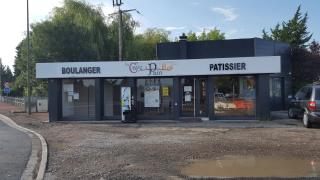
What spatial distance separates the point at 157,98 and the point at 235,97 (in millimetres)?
3816

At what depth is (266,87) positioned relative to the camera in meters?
24.4

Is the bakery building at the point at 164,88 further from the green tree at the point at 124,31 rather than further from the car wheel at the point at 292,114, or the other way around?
the green tree at the point at 124,31

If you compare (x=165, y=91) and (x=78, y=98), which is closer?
(x=165, y=91)

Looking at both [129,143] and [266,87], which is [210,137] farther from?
[266,87]

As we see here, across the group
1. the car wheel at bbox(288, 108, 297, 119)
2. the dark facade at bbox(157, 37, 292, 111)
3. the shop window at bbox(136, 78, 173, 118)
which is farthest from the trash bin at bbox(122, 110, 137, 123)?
the dark facade at bbox(157, 37, 292, 111)

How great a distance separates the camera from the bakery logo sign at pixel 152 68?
81.3 feet

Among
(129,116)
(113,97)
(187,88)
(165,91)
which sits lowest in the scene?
(129,116)

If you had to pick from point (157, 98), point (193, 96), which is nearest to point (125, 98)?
point (157, 98)

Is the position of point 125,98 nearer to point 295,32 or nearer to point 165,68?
point 165,68

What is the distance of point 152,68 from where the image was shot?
24859 mm

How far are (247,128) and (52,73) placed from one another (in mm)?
10528

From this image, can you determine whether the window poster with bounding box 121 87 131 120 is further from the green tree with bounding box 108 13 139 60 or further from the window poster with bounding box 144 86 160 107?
the green tree with bounding box 108 13 139 60

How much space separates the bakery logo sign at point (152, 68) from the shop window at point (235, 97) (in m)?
2.50

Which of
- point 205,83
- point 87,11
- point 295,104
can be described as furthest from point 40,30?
point 295,104
